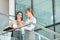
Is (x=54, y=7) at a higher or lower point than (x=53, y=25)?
higher

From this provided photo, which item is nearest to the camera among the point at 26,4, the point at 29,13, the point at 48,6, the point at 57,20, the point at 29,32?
the point at 29,32

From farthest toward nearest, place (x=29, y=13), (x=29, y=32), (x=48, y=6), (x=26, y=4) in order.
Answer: (x=26, y=4) < (x=48, y=6) < (x=29, y=13) < (x=29, y=32)

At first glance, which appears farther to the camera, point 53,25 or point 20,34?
point 53,25

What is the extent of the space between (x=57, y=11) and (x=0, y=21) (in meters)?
3.19

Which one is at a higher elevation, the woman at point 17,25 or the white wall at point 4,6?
the white wall at point 4,6

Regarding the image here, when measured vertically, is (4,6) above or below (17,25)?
above

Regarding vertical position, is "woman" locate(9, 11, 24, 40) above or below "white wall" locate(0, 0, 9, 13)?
below

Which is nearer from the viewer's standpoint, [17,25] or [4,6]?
[17,25]

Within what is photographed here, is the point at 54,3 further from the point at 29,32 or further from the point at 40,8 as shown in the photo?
the point at 29,32

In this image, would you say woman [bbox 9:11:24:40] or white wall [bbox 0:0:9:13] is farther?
white wall [bbox 0:0:9:13]

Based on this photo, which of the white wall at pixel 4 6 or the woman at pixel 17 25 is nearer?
the woman at pixel 17 25

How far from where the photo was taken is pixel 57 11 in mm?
6918

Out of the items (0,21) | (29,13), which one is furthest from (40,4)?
(29,13)

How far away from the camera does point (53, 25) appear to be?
690 centimetres
